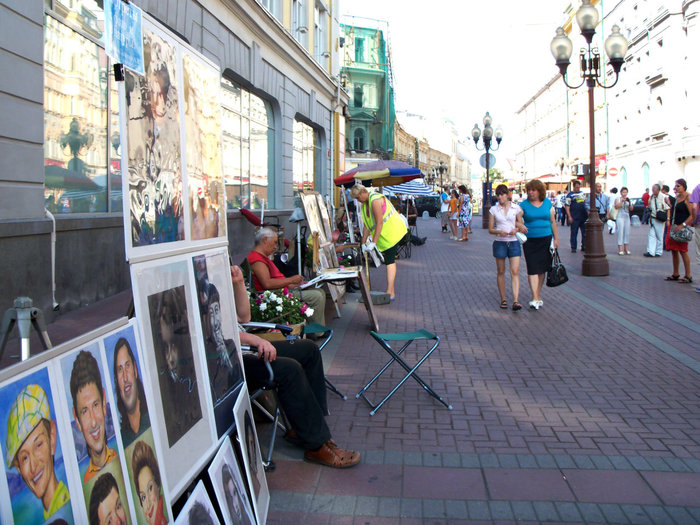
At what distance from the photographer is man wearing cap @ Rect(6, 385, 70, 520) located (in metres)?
1.60

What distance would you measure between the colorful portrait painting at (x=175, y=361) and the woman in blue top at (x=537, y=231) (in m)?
6.94

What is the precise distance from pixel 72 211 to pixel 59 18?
224 cm

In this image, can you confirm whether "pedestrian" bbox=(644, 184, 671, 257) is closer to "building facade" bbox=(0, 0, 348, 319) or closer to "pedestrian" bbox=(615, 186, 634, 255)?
"pedestrian" bbox=(615, 186, 634, 255)

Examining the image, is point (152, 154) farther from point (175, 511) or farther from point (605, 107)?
point (605, 107)

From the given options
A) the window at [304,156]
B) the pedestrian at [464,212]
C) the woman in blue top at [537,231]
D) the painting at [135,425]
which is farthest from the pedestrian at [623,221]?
the painting at [135,425]

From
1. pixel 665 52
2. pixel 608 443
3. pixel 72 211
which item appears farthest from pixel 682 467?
pixel 665 52

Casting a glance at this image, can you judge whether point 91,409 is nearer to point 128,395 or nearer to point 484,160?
point 128,395

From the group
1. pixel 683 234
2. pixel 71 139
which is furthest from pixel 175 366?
pixel 683 234

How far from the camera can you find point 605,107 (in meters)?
55.4

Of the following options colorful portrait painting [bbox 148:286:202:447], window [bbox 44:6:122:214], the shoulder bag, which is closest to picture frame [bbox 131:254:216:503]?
colorful portrait painting [bbox 148:286:202:447]

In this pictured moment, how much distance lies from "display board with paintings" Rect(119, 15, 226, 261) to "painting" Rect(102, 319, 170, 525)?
36 centimetres

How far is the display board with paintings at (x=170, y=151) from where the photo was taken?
2525mm

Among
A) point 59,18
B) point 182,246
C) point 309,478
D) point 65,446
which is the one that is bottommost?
point 309,478

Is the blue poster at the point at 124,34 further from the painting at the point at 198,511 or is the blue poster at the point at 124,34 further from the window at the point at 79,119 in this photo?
the window at the point at 79,119
